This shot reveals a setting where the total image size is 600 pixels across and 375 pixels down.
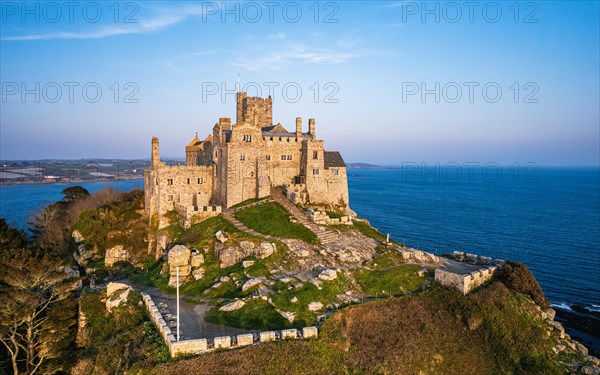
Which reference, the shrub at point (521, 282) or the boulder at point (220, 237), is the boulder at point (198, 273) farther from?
the shrub at point (521, 282)

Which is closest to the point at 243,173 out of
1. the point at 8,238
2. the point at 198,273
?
the point at 198,273

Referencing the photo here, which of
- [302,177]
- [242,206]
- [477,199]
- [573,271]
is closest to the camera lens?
[242,206]

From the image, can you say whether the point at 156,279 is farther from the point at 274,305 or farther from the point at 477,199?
the point at 477,199

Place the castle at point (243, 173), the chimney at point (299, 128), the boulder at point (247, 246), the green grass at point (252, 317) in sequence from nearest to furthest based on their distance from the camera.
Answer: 1. the green grass at point (252, 317)
2. the boulder at point (247, 246)
3. the castle at point (243, 173)
4. the chimney at point (299, 128)

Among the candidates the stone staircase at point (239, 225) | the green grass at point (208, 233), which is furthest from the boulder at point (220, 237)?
the stone staircase at point (239, 225)

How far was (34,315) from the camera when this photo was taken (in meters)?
26.8

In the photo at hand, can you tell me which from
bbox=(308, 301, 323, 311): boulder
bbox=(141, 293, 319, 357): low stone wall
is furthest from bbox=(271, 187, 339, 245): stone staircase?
bbox=(141, 293, 319, 357): low stone wall

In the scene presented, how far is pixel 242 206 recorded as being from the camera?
45094 millimetres

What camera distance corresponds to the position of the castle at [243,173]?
4556 centimetres

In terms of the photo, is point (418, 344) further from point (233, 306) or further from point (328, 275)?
point (233, 306)

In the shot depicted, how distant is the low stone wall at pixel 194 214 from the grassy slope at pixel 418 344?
2142cm

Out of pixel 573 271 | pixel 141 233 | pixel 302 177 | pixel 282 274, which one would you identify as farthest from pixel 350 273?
pixel 573 271

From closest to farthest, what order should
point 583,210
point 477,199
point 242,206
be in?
1. point 242,206
2. point 583,210
3. point 477,199

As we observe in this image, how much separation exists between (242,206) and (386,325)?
75.2 ft
